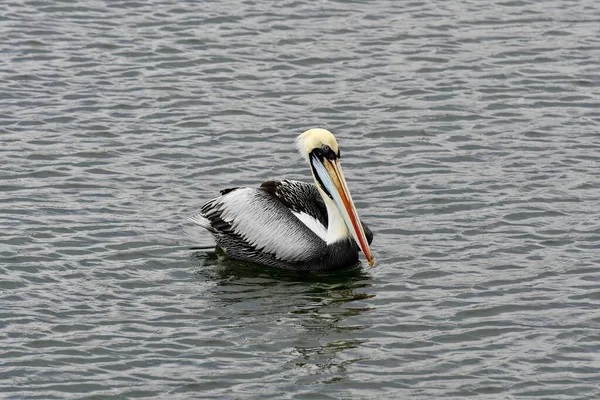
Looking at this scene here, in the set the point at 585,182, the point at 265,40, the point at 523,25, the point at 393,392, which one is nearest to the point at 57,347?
the point at 393,392

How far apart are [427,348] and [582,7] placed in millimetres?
8277

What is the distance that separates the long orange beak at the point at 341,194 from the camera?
10055mm

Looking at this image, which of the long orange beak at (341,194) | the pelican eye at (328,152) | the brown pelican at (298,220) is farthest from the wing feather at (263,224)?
the pelican eye at (328,152)

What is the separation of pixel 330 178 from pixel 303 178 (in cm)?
147

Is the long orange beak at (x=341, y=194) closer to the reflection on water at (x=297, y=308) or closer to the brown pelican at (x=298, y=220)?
the brown pelican at (x=298, y=220)

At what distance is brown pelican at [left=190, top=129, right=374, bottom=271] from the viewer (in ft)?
33.5

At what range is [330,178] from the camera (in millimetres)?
10328

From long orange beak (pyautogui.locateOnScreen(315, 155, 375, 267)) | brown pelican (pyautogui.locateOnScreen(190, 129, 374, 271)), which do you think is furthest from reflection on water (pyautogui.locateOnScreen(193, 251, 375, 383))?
long orange beak (pyautogui.locateOnScreen(315, 155, 375, 267))

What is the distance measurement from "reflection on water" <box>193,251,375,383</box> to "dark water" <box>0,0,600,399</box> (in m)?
0.02

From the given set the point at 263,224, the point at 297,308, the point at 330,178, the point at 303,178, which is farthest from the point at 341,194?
the point at 303,178

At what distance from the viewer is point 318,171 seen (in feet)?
34.1

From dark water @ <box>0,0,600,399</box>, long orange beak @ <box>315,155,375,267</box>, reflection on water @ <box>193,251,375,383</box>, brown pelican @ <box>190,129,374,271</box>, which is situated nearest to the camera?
dark water @ <box>0,0,600,399</box>

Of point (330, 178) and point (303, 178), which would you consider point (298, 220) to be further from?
point (303, 178)

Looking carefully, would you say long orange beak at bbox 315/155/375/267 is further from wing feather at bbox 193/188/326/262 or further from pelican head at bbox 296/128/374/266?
wing feather at bbox 193/188/326/262
